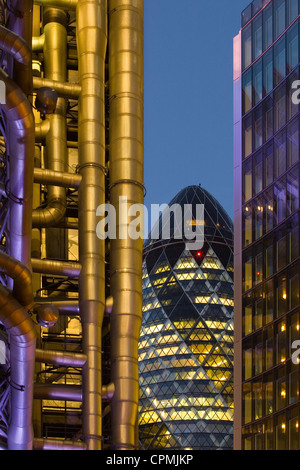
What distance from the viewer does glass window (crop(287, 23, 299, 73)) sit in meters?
62.5

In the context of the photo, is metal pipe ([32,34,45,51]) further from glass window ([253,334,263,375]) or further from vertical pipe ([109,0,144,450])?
glass window ([253,334,263,375])

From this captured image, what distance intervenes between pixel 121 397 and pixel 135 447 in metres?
2.44

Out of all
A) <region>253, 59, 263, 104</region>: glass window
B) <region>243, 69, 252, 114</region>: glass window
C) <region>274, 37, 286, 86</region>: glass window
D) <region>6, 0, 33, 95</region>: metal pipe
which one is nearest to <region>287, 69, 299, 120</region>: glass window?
<region>274, 37, 286, 86</region>: glass window

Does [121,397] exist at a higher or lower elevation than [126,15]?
lower

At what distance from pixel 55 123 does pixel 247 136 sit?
32.6 ft

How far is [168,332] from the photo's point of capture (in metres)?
174

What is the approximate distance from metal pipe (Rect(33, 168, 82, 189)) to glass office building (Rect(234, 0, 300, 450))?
9225 millimetres

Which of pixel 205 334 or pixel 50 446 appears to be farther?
pixel 205 334

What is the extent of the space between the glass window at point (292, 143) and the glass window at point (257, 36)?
767 centimetres

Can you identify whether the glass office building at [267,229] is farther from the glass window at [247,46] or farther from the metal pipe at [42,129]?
the metal pipe at [42,129]

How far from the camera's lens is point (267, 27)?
67500mm

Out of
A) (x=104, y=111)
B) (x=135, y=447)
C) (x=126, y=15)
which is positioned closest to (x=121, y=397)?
(x=135, y=447)

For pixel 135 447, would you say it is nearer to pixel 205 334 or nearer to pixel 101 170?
pixel 101 170

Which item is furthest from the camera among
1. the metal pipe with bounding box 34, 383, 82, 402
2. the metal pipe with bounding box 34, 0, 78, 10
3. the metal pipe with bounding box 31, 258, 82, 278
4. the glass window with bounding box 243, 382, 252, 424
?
the metal pipe with bounding box 34, 0, 78, 10
